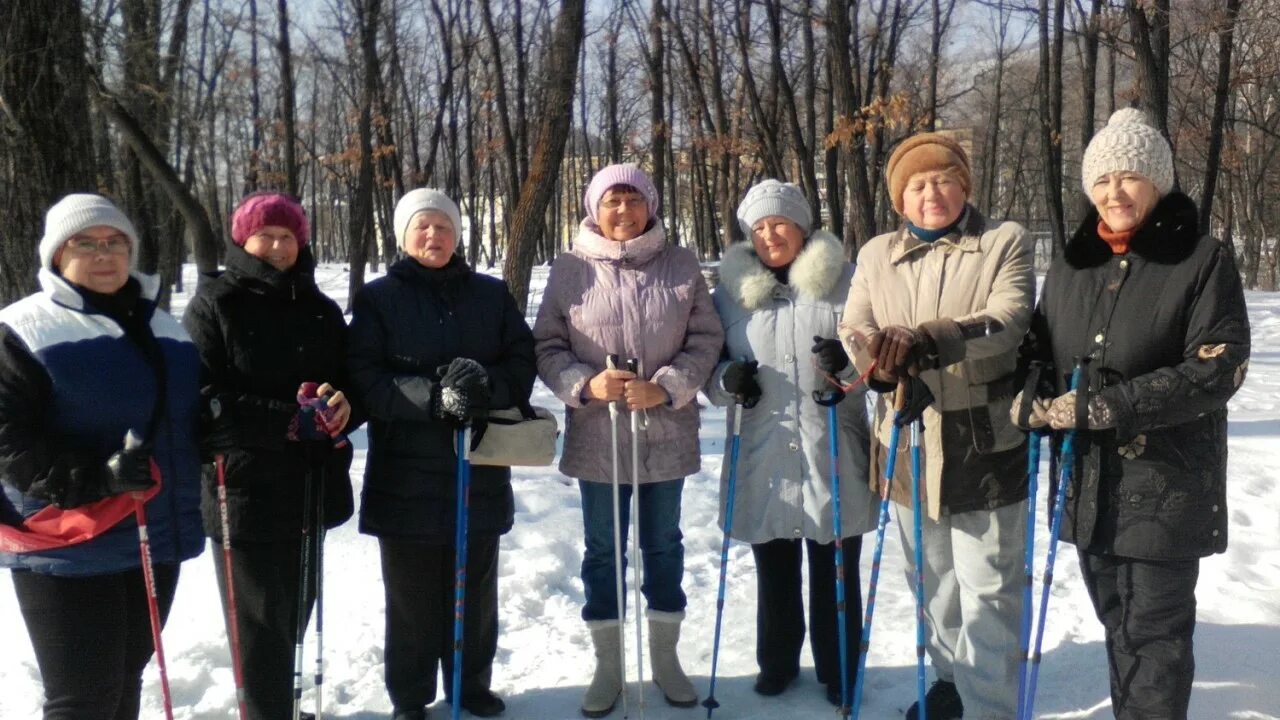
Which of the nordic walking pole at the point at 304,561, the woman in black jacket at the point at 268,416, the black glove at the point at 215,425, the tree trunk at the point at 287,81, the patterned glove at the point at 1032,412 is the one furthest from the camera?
the tree trunk at the point at 287,81

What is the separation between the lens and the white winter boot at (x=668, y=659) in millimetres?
3598

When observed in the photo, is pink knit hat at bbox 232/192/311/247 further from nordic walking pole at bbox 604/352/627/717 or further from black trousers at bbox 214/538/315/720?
nordic walking pole at bbox 604/352/627/717

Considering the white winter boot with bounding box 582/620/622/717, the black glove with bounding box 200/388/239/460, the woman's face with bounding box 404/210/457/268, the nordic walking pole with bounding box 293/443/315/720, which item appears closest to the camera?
the black glove with bounding box 200/388/239/460

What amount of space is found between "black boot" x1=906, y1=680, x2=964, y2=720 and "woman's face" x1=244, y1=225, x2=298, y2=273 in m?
2.68

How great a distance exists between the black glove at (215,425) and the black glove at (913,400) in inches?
82.3

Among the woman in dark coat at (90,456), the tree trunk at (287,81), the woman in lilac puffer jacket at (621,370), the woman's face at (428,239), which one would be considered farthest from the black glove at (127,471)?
the tree trunk at (287,81)

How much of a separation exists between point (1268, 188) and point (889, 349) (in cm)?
→ 3576

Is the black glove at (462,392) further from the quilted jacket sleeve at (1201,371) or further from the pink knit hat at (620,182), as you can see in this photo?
the quilted jacket sleeve at (1201,371)

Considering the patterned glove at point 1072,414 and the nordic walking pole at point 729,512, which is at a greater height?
the patterned glove at point 1072,414

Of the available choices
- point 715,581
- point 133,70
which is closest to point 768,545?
→ point 715,581

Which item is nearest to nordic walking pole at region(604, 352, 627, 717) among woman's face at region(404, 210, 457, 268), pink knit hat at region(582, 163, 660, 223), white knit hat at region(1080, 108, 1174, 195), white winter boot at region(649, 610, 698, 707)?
white winter boot at region(649, 610, 698, 707)

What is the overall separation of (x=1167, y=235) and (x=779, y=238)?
4.25 ft

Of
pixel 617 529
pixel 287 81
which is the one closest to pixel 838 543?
pixel 617 529

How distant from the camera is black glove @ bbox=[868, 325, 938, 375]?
2.80 metres
